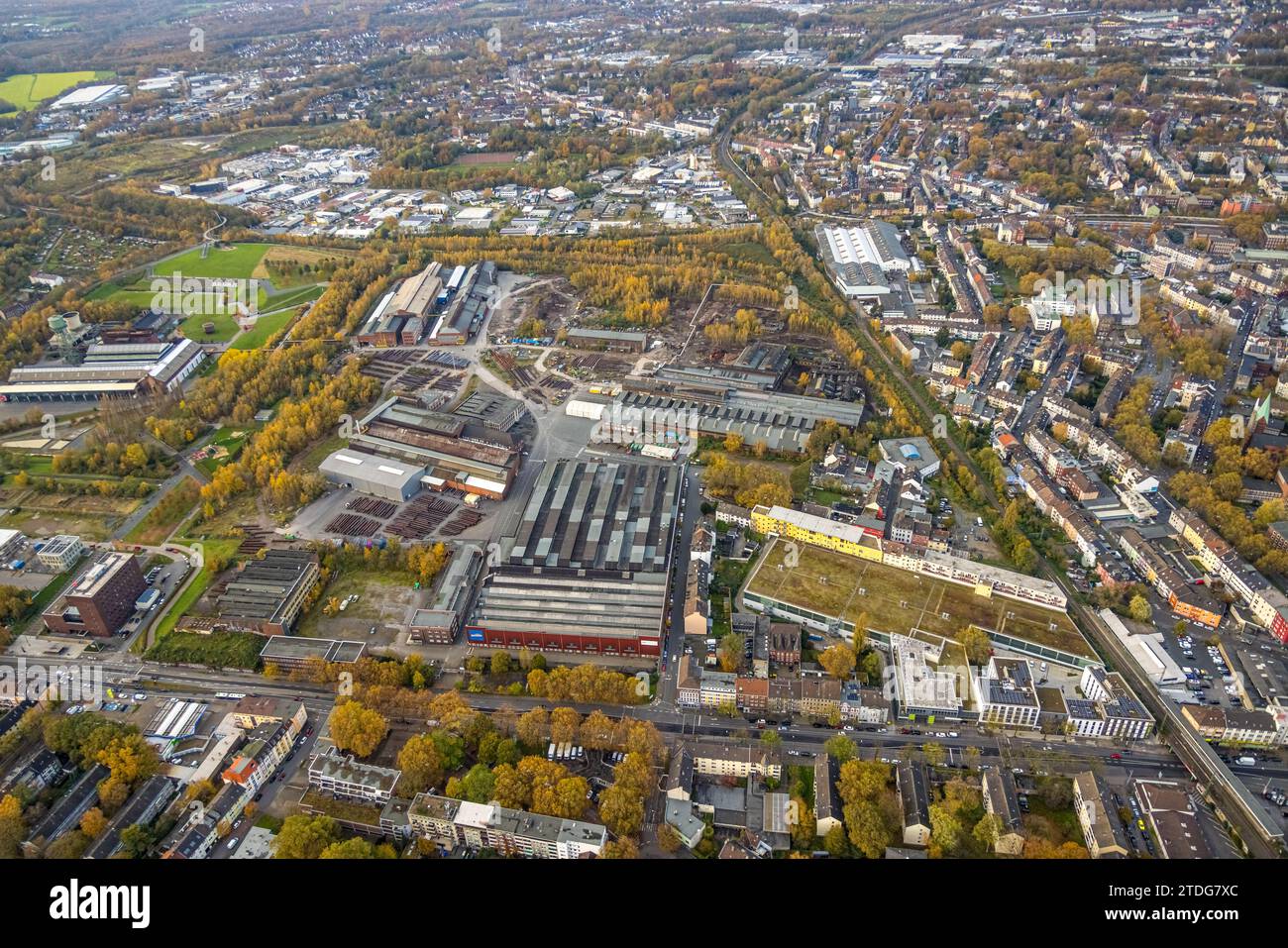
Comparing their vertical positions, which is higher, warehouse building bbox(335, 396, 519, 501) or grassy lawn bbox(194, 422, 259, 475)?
warehouse building bbox(335, 396, 519, 501)

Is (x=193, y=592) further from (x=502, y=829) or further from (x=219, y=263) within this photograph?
(x=219, y=263)

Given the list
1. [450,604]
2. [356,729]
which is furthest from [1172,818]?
[450,604]

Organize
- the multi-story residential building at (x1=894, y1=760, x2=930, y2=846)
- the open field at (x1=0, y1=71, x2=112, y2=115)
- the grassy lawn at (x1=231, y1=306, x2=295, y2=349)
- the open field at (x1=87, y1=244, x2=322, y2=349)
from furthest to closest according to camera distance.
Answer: the open field at (x1=0, y1=71, x2=112, y2=115) → the open field at (x1=87, y1=244, x2=322, y2=349) → the grassy lawn at (x1=231, y1=306, x2=295, y2=349) → the multi-story residential building at (x1=894, y1=760, x2=930, y2=846)

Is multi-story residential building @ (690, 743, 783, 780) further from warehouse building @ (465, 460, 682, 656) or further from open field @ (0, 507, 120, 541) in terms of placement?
open field @ (0, 507, 120, 541)

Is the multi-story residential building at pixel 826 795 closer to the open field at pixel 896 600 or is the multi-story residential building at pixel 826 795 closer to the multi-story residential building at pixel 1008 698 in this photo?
the multi-story residential building at pixel 1008 698

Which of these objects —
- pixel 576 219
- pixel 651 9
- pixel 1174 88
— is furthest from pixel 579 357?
pixel 651 9

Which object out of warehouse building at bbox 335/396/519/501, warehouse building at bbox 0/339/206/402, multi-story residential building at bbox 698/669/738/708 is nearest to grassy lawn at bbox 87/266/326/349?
warehouse building at bbox 0/339/206/402
